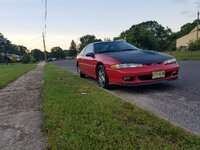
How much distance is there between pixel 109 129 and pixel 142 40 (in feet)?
267

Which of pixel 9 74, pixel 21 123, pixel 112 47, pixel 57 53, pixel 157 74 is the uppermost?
pixel 112 47

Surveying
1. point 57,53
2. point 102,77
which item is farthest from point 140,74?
point 57,53

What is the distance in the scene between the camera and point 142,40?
83375 mm

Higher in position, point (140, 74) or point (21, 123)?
point (140, 74)

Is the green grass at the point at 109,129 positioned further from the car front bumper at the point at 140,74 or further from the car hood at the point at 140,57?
the car hood at the point at 140,57

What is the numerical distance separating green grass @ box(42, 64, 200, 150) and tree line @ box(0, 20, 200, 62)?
44.3 meters

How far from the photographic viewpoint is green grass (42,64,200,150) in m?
3.08

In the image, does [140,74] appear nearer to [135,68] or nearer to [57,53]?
[135,68]

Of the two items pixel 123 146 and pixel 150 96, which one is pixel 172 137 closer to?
pixel 123 146

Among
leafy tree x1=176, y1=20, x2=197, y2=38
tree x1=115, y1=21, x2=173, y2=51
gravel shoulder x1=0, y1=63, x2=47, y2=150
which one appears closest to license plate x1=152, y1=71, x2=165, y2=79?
gravel shoulder x1=0, y1=63, x2=47, y2=150

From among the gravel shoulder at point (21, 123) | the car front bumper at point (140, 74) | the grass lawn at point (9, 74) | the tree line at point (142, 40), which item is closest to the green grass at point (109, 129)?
the gravel shoulder at point (21, 123)

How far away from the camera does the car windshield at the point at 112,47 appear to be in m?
8.12

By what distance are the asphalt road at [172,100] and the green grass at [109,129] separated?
35 centimetres

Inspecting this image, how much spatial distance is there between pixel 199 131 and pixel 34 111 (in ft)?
9.18
